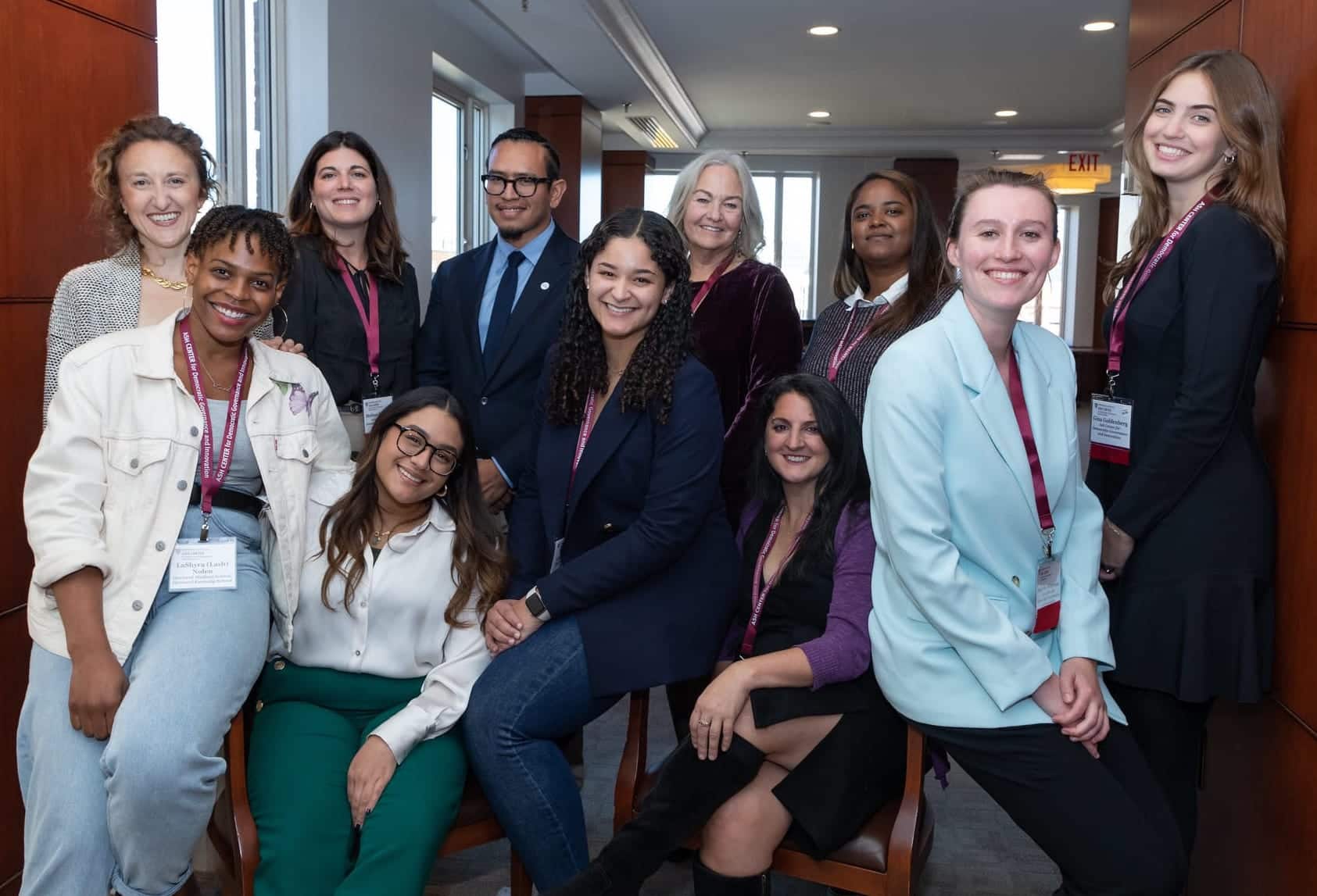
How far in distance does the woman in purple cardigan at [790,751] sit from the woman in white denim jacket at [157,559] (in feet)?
2.51

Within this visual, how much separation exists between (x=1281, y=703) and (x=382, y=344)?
2387 mm

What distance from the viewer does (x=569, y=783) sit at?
2.20 metres

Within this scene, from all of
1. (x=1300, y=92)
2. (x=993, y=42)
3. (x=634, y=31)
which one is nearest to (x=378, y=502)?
(x=1300, y=92)

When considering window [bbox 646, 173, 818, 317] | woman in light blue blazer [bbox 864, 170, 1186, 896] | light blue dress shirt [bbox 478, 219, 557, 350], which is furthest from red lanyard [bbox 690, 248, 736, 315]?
window [bbox 646, 173, 818, 317]

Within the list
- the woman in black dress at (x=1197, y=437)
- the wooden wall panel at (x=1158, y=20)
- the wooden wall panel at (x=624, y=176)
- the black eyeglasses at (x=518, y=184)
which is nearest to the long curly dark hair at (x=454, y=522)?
the black eyeglasses at (x=518, y=184)

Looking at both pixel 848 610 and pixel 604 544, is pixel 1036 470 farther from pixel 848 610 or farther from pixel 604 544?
pixel 604 544

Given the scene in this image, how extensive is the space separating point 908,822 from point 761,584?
0.60 m

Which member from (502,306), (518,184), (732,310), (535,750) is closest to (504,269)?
(502,306)

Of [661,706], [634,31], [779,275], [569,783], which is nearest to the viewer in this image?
[569,783]

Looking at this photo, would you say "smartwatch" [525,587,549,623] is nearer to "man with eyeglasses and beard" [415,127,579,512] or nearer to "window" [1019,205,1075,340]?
"man with eyeglasses and beard" [415,127,579,512]

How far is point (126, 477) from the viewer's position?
2096mm

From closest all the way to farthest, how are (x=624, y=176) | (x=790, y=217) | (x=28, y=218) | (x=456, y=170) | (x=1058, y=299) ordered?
(x=28, y=218) < (x=456, y=170) < (x=624, y=176) < (x=790, y=217) < (x=1058, y=299)

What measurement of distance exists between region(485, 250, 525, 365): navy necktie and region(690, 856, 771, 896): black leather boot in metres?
1.57

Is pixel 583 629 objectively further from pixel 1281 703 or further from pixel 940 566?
pixel 1281 703
